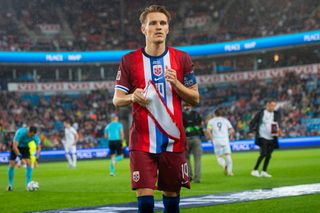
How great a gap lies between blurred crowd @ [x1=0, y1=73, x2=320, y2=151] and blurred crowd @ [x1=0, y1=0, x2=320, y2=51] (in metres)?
4.10

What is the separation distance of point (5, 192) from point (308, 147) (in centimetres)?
2795

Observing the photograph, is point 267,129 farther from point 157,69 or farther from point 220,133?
point 157,69

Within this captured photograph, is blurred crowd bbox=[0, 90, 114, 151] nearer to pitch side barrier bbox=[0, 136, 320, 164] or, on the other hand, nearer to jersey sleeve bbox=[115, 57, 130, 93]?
pitch side barrier bbox=[0, 136, 320, 164]

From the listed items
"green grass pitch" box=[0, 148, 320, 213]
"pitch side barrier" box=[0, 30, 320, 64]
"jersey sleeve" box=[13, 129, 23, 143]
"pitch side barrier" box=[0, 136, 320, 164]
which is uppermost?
"pitch side barrier" box=[0, 30, 320, 64]

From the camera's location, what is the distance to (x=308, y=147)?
40.8 metres

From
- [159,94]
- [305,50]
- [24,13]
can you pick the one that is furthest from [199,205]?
[24,13]

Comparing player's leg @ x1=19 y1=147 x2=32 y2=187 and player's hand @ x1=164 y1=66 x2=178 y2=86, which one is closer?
player's hand @ x1=164 y1=66 x2=178 y2=86

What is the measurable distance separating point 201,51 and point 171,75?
46.6 metres

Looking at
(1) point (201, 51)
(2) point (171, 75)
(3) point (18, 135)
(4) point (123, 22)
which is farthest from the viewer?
(4) point (123, 22)

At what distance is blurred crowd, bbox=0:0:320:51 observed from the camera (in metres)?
50.9

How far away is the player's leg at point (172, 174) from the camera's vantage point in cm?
609

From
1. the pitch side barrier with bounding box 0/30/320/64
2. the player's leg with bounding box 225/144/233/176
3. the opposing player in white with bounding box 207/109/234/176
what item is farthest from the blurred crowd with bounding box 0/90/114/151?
the player's leg with bounding box 225/144/233/176

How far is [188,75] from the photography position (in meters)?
6.28

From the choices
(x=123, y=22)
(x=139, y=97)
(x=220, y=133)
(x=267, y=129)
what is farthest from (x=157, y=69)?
(x=123, y=22)
